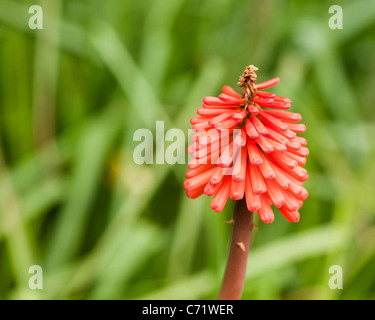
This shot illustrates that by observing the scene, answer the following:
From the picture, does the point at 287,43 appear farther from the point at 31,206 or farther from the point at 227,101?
the point at 227,101

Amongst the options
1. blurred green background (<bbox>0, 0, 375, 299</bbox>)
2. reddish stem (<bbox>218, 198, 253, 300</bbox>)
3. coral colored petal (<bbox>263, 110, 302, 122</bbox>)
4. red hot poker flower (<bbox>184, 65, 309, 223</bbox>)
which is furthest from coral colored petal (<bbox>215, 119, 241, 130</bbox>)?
blurred green background (<bbox>0, 0, 375, 299</bbox>)

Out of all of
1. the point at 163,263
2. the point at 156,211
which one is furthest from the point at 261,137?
the point at 156,211

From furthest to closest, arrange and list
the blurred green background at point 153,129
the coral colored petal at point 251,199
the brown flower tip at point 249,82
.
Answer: the blurred green background at point 153,129
the brown flower tip at point 249,82
the coral colored petal at point 251,199

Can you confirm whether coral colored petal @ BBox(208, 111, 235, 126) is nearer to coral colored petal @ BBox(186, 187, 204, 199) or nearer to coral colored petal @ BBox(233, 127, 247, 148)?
coral colored petal @ BBox(233, 127, 247, 148)

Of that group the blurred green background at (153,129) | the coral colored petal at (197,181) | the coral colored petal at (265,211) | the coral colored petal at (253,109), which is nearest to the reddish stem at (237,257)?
the coral colored petal at (265,211)

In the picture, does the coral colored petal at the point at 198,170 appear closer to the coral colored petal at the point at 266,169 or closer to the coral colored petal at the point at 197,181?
the coral colored petal at the point at 197,181
